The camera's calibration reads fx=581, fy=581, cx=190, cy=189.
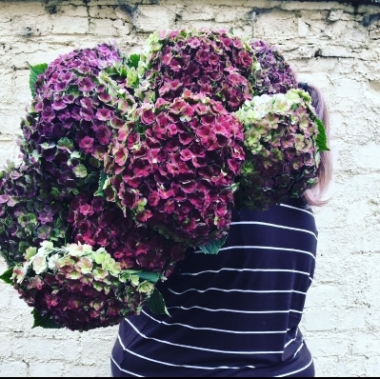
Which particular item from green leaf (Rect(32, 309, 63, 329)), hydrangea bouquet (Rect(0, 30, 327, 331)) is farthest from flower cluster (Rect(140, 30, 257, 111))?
green leaf (Rect(32, 309, 63, 329))

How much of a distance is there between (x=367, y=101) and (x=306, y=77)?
10.7 inches

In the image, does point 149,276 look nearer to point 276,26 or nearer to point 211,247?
point 211,247

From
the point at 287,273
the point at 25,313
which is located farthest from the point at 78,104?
the point at 25,313

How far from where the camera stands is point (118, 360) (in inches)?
57.4

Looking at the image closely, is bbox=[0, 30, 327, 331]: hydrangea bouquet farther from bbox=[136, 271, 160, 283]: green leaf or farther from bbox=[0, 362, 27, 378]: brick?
bbox=[0, 362, 27, 378]: brick

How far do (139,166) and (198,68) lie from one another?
0.22 meters

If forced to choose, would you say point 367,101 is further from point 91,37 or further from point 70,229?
point 70,229

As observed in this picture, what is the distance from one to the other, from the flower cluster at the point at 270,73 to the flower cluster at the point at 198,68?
0.10ft

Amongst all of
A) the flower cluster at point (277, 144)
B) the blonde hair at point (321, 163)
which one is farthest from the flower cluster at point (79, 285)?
the blonde hair at point (321, 163)

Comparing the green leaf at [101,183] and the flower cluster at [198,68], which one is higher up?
the flower cluster at [198,68]

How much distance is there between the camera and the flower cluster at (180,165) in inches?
36.8

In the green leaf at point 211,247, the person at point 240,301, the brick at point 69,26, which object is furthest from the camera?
the brick at point 69,26

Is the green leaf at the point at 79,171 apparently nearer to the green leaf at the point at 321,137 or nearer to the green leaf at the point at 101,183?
the green leaf at the point at 101,183

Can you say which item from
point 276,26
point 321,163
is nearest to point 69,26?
point 276,26
